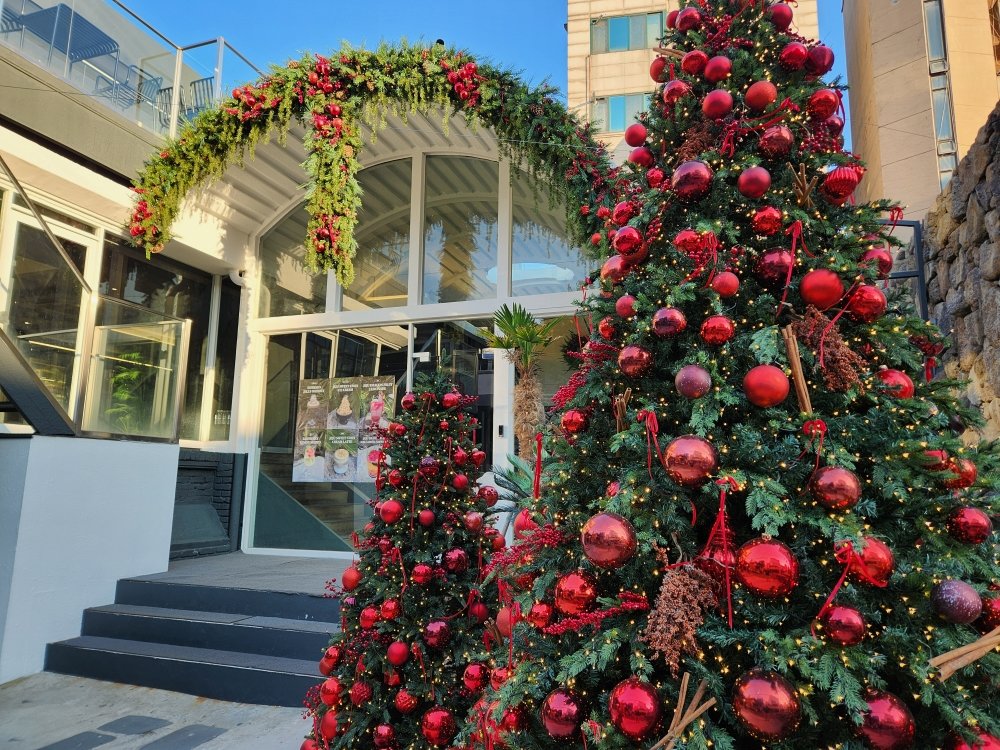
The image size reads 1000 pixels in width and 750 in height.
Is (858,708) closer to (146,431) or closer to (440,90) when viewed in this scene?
(440,90)

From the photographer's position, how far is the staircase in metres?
3.83

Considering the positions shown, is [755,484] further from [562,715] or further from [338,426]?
[338,426]

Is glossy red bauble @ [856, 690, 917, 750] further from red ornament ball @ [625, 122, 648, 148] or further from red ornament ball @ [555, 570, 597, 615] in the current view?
red ornament ball @ [625, 122, 648, 148]

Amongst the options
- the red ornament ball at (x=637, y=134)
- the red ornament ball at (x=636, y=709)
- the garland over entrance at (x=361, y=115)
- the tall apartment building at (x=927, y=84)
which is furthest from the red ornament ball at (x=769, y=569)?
the tall apartment building at (x=927, y=84)

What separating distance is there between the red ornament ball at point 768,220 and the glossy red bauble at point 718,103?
0.41 meters

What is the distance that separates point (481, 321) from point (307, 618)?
3487 millimetres

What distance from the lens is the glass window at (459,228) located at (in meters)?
6.70

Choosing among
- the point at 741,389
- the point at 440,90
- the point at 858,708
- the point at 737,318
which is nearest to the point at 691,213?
the point at 737,318

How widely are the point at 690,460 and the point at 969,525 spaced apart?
0.74 m

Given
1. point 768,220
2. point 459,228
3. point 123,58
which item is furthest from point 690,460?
point 123,58

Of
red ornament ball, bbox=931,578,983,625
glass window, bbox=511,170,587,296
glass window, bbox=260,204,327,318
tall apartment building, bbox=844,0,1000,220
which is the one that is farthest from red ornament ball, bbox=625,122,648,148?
tall apartment building, bbox=844,0,1000,220

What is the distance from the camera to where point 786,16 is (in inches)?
82.4

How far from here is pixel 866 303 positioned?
1.65 metres

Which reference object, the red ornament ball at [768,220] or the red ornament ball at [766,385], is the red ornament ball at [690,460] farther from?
the red ornament ball at [768,220]
